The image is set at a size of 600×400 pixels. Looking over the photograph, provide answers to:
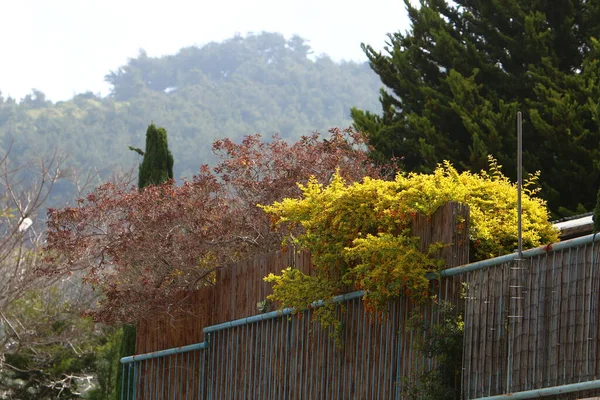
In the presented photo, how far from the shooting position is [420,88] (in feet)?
61.8

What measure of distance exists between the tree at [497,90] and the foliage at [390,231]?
6.29m

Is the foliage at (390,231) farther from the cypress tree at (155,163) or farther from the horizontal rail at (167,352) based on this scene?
the cypress tree at (155,163)

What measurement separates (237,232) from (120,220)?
1.76 m

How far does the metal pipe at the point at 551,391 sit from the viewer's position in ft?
23.3

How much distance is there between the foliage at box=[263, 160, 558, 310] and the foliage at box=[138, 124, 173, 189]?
783 cm

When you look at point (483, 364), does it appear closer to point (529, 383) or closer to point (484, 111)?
point (529, 383)

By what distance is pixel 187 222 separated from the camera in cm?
1409

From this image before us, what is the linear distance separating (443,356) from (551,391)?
4.72 feet

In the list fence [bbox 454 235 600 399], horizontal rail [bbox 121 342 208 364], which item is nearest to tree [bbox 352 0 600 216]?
horizontal rail [bbox 121 342 208 364]

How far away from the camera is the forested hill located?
305 feet

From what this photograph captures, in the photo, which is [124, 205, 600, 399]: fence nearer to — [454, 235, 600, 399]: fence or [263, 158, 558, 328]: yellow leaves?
[454, 235, 600, 399]: fence

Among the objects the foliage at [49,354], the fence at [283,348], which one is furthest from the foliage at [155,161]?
the foliage at [49,354]

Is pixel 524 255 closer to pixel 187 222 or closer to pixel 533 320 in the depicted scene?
pixel 533 320

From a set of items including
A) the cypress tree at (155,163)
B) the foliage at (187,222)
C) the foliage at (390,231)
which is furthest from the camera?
the cypress tree at (155,163)
